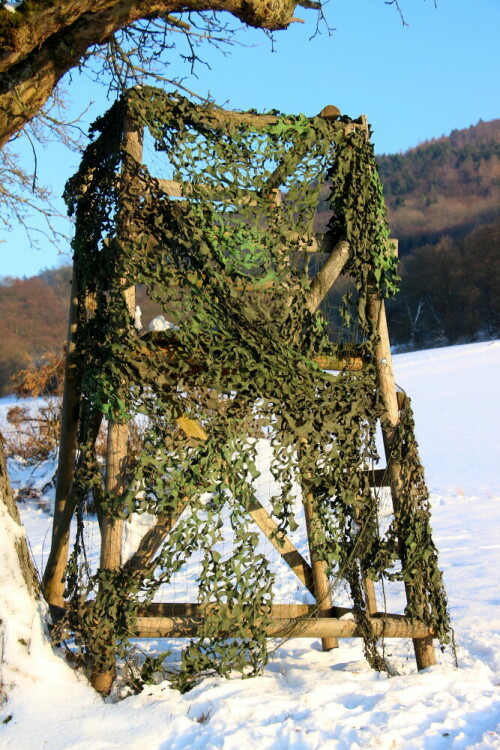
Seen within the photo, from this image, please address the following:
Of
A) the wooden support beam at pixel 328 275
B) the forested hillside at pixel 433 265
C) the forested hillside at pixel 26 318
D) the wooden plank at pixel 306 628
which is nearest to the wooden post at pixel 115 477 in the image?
the wooden plank at pixel 306 628

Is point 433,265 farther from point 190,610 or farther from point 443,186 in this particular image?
point 190,610

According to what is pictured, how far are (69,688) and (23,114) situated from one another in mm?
3178

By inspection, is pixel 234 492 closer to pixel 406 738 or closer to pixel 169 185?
pixel 406 738

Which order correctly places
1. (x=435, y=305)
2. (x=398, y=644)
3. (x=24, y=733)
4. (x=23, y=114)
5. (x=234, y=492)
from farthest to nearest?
(x=435, y=305)
(x=398, y=644)
(x=234, y=492)
(x=23, y=114)
(x=24, y=733)

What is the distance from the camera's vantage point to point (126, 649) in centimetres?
414

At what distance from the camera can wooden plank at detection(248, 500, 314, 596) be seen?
4.53 metres

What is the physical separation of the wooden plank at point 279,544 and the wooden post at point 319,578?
73mm

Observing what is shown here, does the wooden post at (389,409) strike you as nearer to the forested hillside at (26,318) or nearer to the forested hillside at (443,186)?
the forested hillside at (26,318)

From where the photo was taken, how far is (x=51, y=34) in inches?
145

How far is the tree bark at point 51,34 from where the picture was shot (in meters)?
3.50

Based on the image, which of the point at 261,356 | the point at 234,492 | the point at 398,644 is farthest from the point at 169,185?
the point at 398,644

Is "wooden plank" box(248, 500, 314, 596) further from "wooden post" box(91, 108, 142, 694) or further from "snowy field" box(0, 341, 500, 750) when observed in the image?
"wooden post" box(91, 108, 142, 694)

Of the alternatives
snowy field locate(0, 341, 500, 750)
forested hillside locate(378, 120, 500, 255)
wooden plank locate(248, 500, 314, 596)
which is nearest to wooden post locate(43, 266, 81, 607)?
snowy field locate(0, 341, 500, 750)

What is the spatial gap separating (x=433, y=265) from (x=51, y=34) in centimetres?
6603
